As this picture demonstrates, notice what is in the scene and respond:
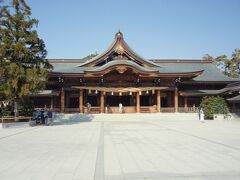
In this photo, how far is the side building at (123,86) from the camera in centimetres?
3200

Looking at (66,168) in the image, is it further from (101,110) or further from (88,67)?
(88,67)

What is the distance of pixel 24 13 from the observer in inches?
846

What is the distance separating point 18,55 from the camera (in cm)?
2103

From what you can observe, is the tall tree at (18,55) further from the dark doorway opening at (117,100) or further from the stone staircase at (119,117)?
the dark doorway opening at (117,100)

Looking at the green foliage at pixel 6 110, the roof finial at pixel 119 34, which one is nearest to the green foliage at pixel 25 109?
the green foliage at pixel 6 110

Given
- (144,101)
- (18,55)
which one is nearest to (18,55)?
(18,55)

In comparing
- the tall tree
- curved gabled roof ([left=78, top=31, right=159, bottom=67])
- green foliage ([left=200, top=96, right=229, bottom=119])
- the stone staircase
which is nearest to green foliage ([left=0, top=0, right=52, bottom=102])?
the tall tree

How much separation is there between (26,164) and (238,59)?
5520cm

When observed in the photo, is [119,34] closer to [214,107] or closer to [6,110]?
[214,107]

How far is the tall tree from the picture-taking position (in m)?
20.4

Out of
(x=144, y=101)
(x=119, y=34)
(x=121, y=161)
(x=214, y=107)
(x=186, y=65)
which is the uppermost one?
(x=119, y=34)

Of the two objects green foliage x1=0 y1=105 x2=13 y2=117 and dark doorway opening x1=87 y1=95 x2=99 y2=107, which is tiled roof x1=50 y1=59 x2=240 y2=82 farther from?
green foliage x1=0 y1=105 x2=13 y2=117

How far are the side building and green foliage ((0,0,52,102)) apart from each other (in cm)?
953

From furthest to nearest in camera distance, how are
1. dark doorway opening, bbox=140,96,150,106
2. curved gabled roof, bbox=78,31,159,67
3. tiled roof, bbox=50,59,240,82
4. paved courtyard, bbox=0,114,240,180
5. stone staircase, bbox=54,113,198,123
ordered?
tiled roof, bbox=50,59,240,82
dark doorway opening, bbox=140,96,150,106
curved gabled roof, bbox=78,31,159,67
stone staircase, bbox=54,113,198,123
paved courtyard, bbox=0,114,240,180
